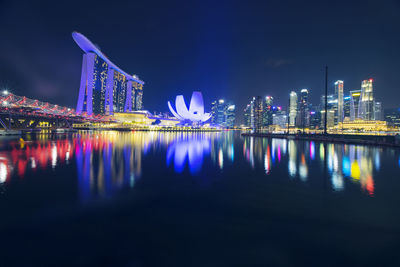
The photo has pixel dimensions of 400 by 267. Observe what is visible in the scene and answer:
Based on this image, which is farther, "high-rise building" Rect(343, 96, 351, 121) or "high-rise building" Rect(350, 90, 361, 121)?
"high-rise building" Rect(343, 96, 351, 121)

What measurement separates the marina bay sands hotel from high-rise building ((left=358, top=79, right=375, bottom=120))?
10748 centimetres

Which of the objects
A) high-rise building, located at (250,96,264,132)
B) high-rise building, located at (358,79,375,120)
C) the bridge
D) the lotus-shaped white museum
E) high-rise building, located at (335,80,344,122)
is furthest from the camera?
high-rise building, located at (335,80,344,122)

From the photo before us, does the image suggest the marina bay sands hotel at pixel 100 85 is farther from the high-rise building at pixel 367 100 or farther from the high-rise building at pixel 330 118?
the high-rise building at pixel 367 100

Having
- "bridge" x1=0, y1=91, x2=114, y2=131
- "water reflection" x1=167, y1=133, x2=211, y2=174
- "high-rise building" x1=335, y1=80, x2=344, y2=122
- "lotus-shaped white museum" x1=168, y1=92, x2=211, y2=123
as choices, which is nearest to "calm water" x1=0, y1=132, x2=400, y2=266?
"water reflection" x1=167, y1=133, x2=211, y2=174

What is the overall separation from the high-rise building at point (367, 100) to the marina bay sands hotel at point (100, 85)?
10748cm

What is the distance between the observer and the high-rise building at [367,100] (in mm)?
95000

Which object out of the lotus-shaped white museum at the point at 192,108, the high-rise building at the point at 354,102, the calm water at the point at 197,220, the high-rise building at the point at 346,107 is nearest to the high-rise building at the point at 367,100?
the high-rise building at the point at 354,102

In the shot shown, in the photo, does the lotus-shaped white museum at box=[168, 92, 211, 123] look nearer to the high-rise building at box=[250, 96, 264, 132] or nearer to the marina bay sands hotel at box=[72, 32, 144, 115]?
the high-rise building at box=[250, 96, 264, 132]

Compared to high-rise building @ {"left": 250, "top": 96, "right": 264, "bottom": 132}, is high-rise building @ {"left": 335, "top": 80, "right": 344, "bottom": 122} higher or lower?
higher

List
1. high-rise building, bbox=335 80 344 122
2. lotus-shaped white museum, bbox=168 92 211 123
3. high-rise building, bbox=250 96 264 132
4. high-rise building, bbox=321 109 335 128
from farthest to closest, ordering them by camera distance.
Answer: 1. high-rise building, bbox=335 80 344 122
2. high-rise building, bbox=321 109 335 128
3. lotus-shaped white museum, bbox=168 92 211 123
4. high-rise building, bbox=250 96 264 132

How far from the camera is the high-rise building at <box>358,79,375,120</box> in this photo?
312ft

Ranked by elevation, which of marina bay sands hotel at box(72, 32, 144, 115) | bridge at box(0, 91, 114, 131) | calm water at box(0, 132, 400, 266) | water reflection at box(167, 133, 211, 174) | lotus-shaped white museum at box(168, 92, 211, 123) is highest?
marina bay sands hotel at box(72, 32, 144, 115)

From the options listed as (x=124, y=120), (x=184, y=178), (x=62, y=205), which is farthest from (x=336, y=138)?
(x=124, y=120)

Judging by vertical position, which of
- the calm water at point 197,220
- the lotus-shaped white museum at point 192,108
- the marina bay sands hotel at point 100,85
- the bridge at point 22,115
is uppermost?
the marina bay sands hotel at point 100,85
